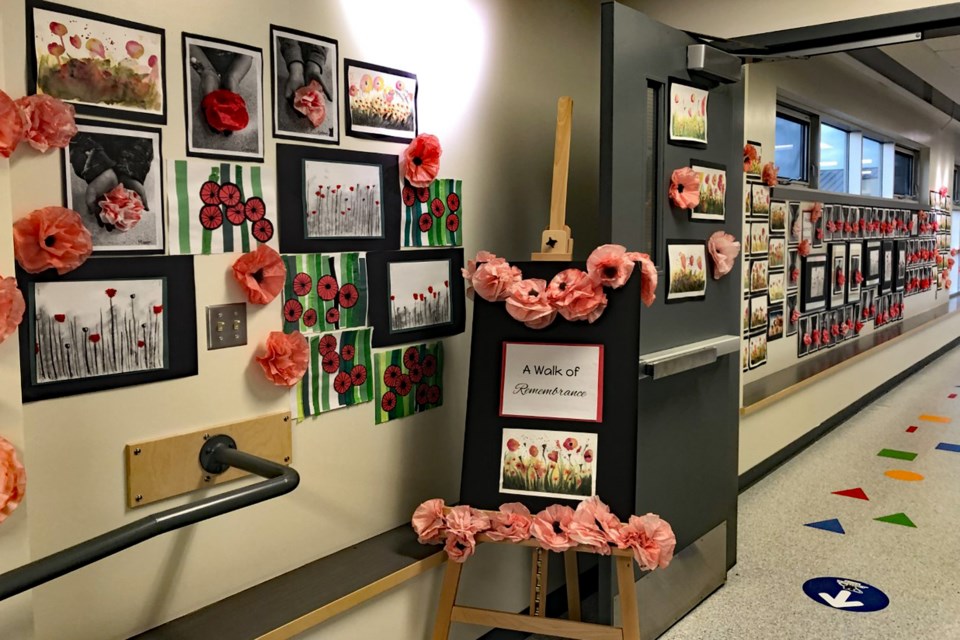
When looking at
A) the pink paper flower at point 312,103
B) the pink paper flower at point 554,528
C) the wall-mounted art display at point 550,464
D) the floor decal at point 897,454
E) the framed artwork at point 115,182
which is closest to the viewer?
the framed artwork at point 115,182

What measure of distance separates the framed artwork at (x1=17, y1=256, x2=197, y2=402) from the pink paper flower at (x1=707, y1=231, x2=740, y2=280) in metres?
1.85

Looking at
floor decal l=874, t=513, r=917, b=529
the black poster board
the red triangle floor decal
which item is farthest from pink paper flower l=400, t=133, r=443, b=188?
the red triangle floor decal

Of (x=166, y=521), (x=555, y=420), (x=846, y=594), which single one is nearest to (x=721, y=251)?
(x=555, y=420)

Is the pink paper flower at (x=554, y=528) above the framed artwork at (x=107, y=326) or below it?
below

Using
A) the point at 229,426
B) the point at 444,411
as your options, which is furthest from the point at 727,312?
the point at 229,426

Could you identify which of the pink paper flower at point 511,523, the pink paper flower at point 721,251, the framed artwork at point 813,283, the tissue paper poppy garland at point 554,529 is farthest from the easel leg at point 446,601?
the framed artwork at point 813,283

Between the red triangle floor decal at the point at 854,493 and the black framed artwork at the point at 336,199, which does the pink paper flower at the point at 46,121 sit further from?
the red triangle floor decal at the point at 854,493

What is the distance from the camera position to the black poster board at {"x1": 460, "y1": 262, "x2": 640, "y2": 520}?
222 centimetres

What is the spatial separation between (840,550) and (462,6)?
2.76 meters

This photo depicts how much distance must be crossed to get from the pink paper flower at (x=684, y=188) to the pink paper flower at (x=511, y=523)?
3.77ft

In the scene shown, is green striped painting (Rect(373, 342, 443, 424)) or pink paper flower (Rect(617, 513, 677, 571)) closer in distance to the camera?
pink paper flower (Rect(617, 513, 677, 571))

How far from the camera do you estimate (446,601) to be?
7.40 feet

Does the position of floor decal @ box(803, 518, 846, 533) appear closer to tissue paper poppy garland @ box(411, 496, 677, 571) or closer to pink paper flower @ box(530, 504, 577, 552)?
tissue paper poppy garland @ box(411, 496, 677, 571)

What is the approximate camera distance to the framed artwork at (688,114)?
8.63 feet
